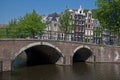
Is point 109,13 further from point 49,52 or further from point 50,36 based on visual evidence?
point 50,36

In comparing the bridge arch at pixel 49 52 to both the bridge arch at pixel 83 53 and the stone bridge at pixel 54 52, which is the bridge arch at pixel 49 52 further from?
the bridge arch at pixel 83 53

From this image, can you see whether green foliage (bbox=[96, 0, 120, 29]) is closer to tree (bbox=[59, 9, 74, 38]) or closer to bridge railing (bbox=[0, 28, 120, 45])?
bridge railing (bbox=[0, 28, 120, 45])

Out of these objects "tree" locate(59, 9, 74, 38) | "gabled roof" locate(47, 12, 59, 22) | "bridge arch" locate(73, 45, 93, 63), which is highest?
"gabled roof" locate(47, 12, 59, 22)

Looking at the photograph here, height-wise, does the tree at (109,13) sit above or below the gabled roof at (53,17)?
below

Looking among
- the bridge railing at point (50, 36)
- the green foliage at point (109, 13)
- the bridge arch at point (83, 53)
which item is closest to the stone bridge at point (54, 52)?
the bridge arch at point (83, 53)

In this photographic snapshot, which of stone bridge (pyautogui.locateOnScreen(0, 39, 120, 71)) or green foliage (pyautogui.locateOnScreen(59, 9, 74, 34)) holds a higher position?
green foliage (pyautogui.locateOnScreen(59, 9, 74, 34))

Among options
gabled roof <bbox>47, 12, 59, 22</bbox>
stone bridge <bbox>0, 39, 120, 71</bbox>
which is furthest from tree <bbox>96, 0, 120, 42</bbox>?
gabled roof <bbox>47, 12, 59, 22</bbox>

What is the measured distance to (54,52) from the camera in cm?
2403

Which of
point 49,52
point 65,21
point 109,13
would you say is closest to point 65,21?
point 65,21

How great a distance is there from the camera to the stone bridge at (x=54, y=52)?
1906cm

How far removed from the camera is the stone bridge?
19.1m

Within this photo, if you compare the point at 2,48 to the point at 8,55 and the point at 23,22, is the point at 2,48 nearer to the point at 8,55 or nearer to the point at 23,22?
the point at 8,55

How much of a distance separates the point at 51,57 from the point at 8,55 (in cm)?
681

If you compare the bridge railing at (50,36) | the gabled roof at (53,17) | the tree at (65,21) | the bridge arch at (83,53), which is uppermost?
the gabled roof at (53,17)
